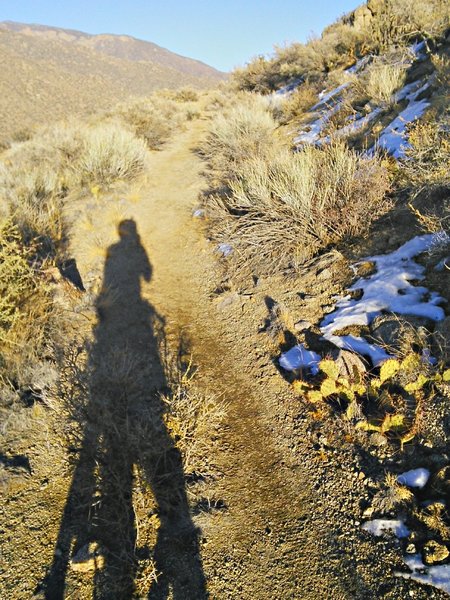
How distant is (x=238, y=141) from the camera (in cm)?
956

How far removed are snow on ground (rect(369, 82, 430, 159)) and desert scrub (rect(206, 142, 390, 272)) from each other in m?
0.67

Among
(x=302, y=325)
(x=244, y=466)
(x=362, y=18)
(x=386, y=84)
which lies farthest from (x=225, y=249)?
(x=362, y=18)

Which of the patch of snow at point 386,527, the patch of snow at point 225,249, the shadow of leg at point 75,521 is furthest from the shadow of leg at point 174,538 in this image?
the patch of snow at point 225,249

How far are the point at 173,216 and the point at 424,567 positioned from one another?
23.8ft

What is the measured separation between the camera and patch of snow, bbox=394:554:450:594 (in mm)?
2035

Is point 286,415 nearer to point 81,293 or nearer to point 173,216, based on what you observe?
point 81,293

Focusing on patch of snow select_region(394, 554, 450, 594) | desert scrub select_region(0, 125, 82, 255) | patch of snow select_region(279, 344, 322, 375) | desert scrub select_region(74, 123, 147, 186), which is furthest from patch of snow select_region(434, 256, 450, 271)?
desert scrub select_region(74, 123, 147, 186)

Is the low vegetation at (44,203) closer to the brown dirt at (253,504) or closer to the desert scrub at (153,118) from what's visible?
the desert scrub at (153,118)

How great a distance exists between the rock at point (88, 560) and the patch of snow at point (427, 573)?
73.0 inches

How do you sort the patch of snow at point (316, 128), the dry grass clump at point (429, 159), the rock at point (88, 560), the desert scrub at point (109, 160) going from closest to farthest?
the rock at point (88, 560), the dry grass clump at point (429, 159), the patch of snow at point (316, 128), the desert scrub at point (109, 160)

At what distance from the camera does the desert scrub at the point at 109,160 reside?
9742 mm

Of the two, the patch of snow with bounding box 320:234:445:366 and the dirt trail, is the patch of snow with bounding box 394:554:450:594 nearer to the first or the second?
the dirt trail

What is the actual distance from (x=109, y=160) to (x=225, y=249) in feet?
17.8

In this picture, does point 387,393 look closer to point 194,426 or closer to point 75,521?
point 194,426
